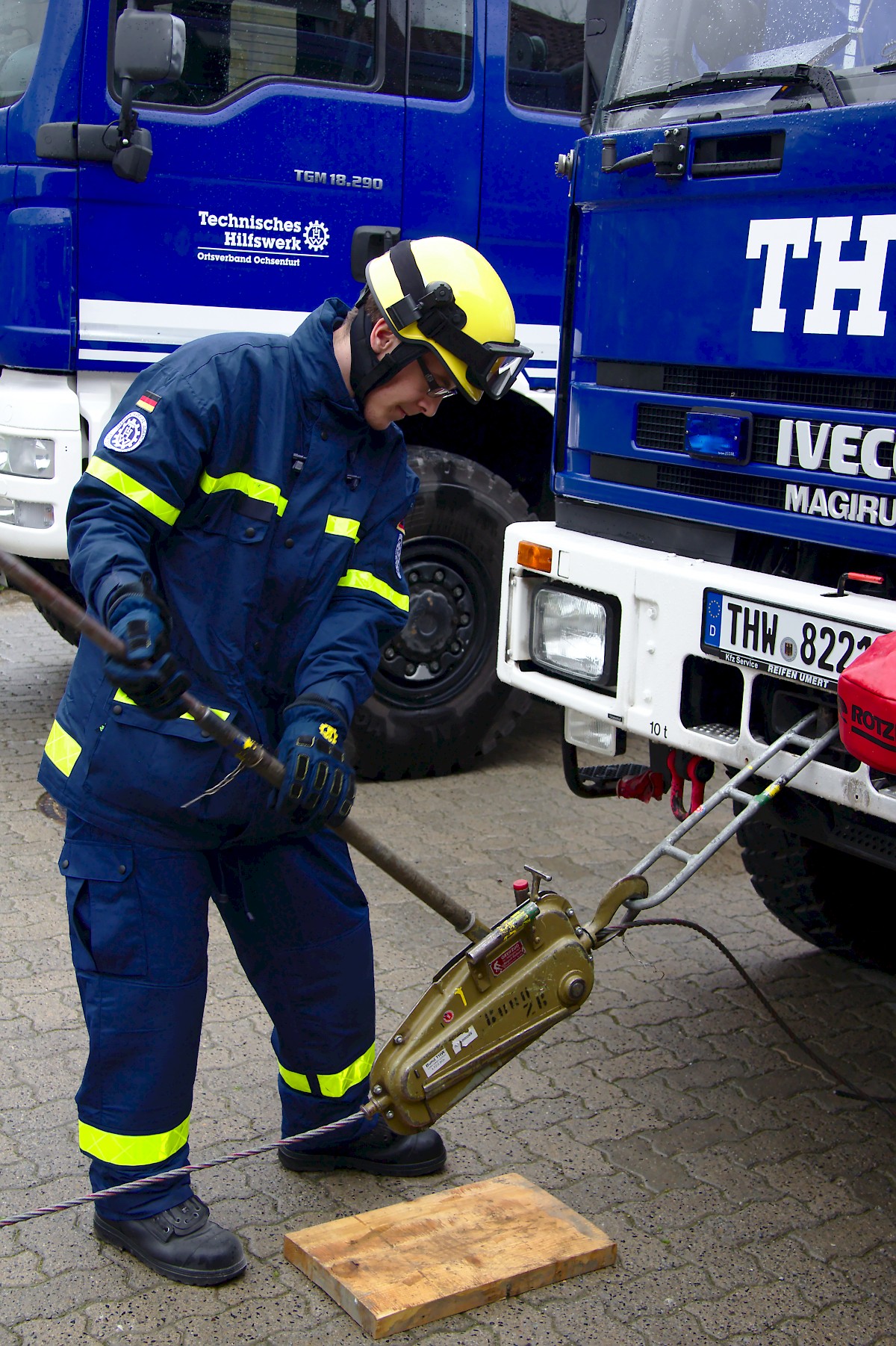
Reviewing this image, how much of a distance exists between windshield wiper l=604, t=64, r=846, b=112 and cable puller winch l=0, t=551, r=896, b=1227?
129cm

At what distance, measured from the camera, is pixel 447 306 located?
2744mm

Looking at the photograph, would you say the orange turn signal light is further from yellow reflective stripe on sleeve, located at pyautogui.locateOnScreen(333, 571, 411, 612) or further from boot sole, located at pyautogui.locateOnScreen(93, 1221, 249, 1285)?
boot sole, located at pyautogui.locateOnScreen(93, 1221, 249, 1285)

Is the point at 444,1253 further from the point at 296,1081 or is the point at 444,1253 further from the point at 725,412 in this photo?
the point at 725,412

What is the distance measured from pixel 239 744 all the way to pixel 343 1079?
0.94 m

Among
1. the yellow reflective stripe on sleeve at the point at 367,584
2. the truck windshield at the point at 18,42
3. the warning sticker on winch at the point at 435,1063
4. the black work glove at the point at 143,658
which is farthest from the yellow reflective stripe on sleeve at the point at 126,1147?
the truck windshield at the point at 18,42

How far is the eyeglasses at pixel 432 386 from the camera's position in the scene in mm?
2826

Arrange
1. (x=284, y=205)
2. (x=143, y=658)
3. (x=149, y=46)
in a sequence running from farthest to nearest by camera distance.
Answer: (x=284, y=205)
(x=149, y=46)
(x=143, y=658)

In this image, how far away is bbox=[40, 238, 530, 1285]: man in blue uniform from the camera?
266cm

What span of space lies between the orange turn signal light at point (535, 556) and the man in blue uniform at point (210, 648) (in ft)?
2.31

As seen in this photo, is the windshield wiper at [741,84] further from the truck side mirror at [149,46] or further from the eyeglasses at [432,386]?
the truck side mirror at [149,46]

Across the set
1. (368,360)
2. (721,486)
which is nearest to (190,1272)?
(368,360)

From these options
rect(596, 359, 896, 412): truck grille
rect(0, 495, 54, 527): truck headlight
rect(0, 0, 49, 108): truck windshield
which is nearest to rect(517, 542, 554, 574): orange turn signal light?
rect(596, 359, 896, 412): truck grille

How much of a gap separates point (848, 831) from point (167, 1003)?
140 centimetres

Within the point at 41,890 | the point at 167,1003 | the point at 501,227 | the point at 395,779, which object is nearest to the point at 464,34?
the point at 501,227
